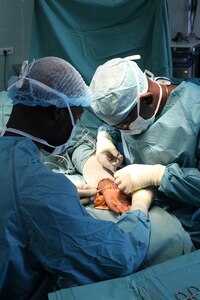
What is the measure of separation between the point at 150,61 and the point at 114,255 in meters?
1.47

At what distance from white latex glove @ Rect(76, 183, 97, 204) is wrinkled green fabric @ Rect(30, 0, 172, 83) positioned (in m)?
0.89

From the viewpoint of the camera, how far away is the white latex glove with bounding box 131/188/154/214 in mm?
1381

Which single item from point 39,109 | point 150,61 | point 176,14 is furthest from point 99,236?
point 176,14

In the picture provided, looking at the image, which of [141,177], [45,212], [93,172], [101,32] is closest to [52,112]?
[45,212]

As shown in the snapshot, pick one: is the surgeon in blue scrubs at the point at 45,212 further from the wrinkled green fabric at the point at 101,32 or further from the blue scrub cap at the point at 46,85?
the wrinkled green fabric at the point at 101,32

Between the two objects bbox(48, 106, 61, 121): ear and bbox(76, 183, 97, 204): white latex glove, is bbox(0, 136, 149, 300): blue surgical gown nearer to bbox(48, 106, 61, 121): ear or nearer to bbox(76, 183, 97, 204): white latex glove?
bbox(48, 106, 61, 121): ear

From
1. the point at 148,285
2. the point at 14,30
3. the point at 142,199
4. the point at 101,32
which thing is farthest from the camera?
the point at 14,30

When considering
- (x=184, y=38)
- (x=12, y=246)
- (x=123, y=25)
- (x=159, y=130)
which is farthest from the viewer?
(x=184, y=38)

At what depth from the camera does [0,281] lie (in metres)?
0.89

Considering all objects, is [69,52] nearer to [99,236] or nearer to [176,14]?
[99,236]

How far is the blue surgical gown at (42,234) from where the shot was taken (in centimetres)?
85

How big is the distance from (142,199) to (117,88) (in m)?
0.48

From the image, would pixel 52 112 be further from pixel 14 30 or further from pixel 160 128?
pixel 14 30

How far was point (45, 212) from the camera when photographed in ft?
2.81
